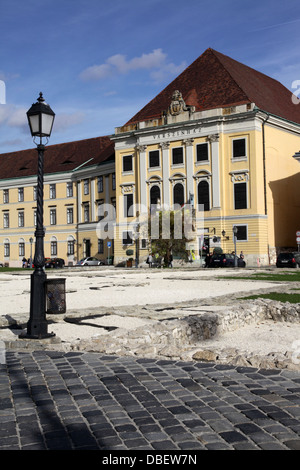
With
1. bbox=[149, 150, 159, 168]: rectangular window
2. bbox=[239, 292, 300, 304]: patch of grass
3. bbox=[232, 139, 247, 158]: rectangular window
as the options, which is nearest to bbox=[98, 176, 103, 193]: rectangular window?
bbox=[149, 150, 159, 168]: rectangular window

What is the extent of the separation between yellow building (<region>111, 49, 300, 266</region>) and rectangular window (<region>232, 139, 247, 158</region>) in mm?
98

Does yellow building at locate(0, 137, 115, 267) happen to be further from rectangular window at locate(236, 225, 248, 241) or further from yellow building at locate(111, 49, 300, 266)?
rectangular window at locate(236, 225, 248, 241)

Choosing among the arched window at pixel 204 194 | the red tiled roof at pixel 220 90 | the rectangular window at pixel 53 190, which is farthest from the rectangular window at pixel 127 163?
the rectangular window at pixel 53 190

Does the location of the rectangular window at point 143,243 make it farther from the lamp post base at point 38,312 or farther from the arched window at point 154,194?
the lamp post base at point 38,312

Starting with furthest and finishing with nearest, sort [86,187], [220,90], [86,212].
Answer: [86,187] → [86,212] → [220,90]

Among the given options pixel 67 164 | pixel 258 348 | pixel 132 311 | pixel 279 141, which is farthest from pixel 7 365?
pixel 67 164

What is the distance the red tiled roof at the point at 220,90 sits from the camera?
5334 cm

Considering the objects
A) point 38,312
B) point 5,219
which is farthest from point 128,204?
point 38,312

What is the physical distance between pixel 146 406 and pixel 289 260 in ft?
128

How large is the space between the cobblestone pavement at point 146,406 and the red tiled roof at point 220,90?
1881 inches

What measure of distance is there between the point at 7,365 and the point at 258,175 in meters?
46.2

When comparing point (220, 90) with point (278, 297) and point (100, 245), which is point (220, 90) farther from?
point (278, 297)

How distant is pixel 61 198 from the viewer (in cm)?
7075
